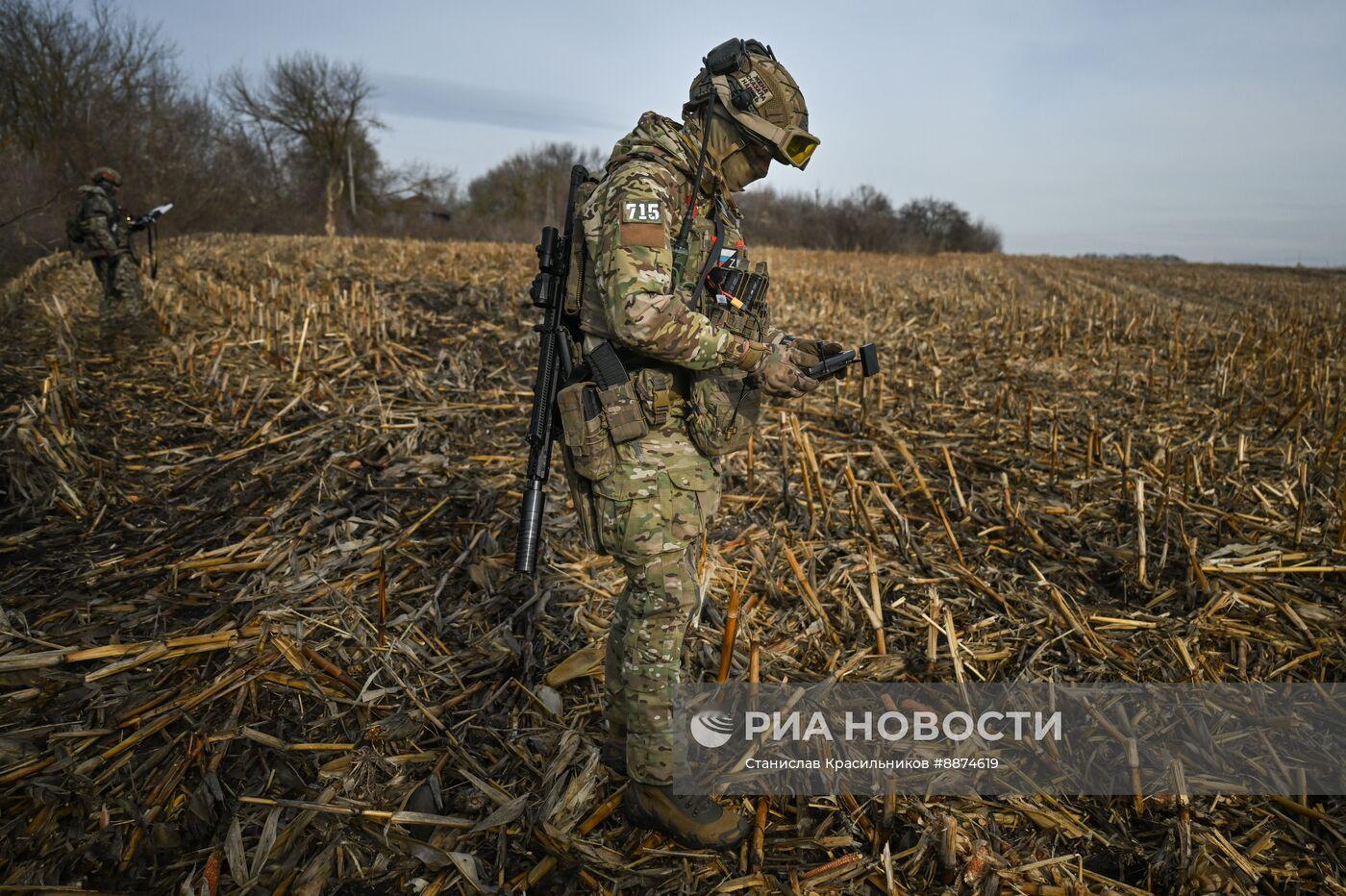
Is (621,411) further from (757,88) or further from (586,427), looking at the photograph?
(757,88)

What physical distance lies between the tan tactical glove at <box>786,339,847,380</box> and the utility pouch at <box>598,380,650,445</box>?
0.56 meters

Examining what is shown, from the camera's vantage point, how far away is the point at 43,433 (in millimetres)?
4793

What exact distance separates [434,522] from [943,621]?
9.69ft

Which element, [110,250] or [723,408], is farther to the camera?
[110,250]

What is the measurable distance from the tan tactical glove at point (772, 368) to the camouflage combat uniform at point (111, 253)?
9.04 m

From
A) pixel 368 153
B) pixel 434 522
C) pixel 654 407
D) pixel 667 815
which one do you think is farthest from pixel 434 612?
pixel 368 153

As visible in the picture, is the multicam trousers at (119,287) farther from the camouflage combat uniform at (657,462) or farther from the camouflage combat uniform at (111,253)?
the camouflage combat uniform at (657,462)

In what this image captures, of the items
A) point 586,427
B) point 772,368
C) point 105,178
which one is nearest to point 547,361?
point 586,427

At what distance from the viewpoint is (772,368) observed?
7.52 ft

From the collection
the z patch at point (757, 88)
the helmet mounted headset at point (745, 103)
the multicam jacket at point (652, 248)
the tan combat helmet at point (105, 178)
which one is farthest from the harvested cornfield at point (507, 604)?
the tan combat helmet at point (105, 178)

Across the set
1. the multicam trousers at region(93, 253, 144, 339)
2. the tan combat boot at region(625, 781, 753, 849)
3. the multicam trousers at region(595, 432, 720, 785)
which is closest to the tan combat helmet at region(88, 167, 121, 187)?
the multicam trousers at region(93, 253, 144, 339)

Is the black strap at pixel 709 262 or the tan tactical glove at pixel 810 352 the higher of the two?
the black strap at pixel 709 262

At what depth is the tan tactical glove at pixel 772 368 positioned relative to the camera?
2.26 m

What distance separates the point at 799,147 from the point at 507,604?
261 centimetres
